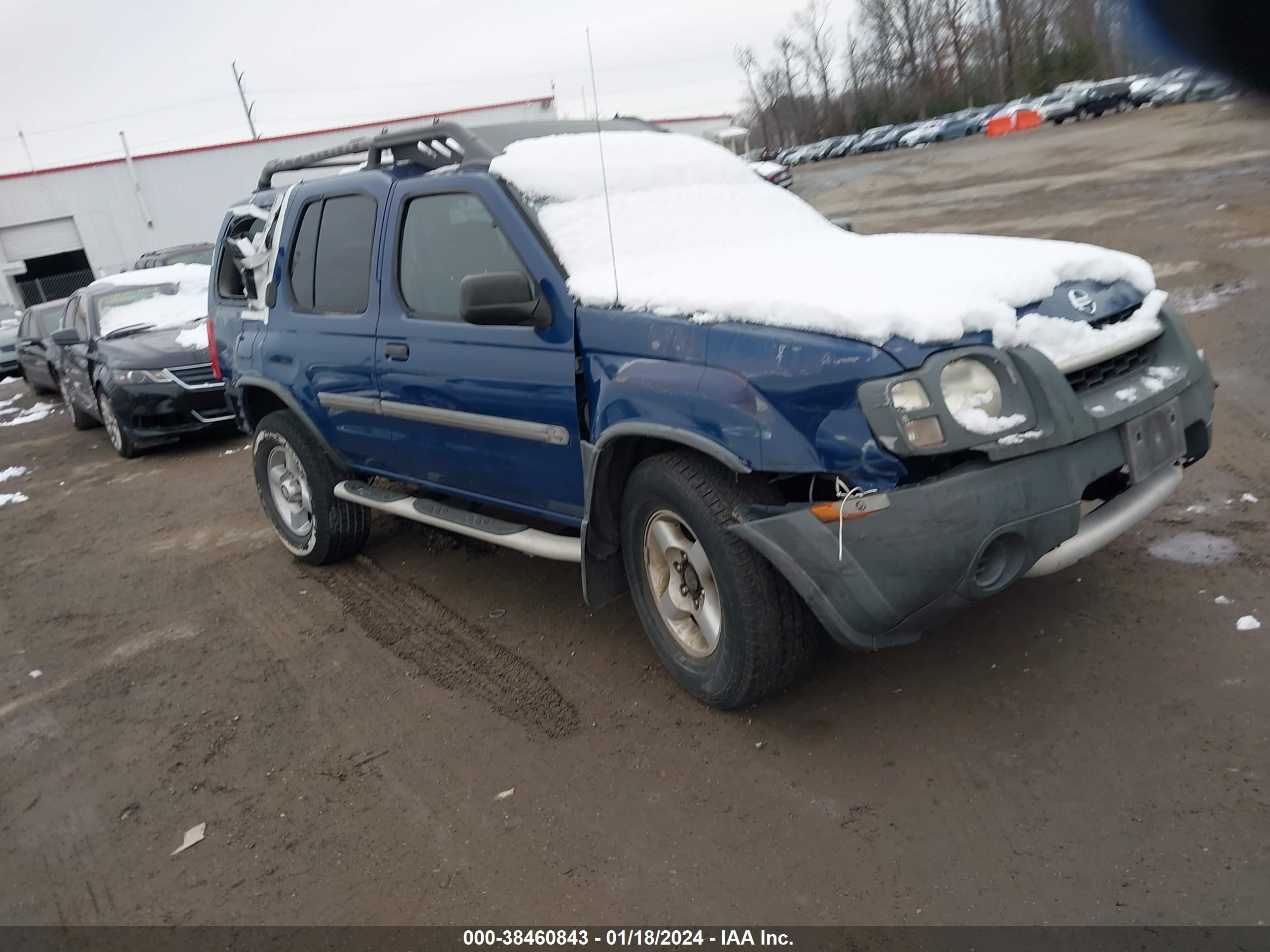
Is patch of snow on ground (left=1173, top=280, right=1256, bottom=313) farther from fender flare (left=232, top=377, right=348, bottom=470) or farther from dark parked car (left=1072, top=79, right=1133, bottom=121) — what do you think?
dark parked car (left=1072, top=79, right=1133, bottom=121)

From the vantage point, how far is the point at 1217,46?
149 cm

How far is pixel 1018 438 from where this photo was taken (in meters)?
2.78

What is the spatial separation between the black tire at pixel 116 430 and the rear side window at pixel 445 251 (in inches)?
250

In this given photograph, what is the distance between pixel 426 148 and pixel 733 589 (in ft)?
8.65

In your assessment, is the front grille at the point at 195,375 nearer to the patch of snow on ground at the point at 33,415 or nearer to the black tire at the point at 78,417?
the black tire at the point at 78,417

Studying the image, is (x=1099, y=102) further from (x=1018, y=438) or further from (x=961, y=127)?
(x=1018, y=438)

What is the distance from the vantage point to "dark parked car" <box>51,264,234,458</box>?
9203 millimetres

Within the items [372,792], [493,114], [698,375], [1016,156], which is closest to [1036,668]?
[698,375]

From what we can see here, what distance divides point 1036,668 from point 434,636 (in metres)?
2.55

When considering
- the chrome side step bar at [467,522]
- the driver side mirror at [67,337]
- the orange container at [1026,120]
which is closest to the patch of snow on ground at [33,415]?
the driver side mirror at [67,337]

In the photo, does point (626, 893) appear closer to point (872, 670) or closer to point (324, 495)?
point (872, 670)

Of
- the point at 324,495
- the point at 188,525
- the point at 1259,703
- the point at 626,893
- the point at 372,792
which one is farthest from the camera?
the point at 188,525

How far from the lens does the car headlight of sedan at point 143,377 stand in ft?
30.1
